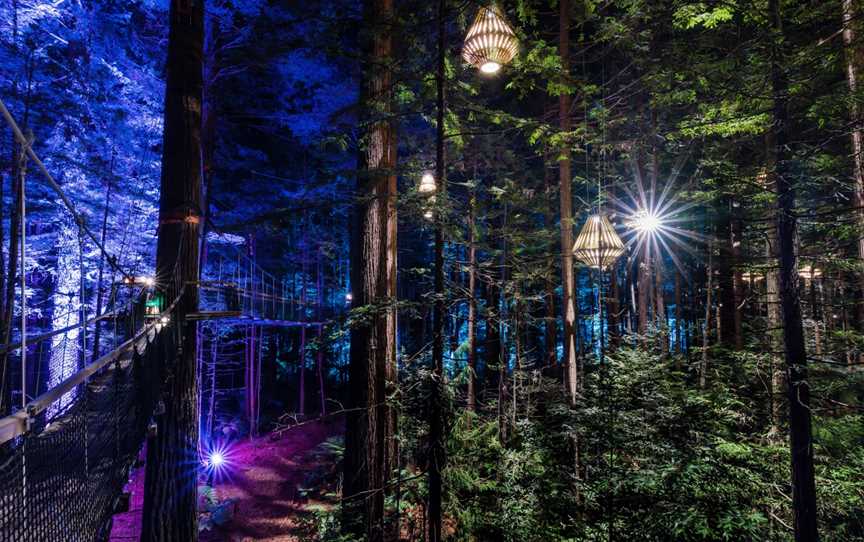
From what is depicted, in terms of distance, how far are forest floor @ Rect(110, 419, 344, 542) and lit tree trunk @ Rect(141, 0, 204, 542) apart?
4.48 ft

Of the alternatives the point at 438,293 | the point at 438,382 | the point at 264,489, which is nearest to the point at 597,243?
the point at 438,293

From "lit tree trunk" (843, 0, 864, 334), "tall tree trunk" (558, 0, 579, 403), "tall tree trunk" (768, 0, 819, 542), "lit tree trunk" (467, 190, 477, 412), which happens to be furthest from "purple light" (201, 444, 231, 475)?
"lit tree trunk" (843, 0, 864, 334)

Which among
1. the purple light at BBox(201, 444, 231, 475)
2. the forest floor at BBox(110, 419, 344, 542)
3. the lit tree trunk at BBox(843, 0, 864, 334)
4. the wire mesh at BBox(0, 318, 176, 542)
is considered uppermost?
the lit tree trunk at BBox(843, 0, 864, 334)

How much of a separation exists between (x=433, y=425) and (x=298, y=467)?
30.3 feet

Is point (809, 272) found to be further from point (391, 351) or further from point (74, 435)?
point (74, 435)

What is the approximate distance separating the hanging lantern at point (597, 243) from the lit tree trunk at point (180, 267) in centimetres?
469

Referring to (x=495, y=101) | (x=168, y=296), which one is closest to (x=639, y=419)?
(x=168, y=296)

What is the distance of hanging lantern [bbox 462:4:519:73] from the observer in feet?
10.2

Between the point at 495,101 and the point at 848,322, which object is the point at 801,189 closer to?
the point at 848,322

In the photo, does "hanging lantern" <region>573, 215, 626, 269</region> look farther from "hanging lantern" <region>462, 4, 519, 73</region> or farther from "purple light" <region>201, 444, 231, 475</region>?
"purple light" <region>201, 444, 231, 475</region>

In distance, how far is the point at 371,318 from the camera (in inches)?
129

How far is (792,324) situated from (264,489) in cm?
1024

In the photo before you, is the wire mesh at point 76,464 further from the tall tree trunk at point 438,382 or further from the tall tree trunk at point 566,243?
the tall tree trunk at point 566,243

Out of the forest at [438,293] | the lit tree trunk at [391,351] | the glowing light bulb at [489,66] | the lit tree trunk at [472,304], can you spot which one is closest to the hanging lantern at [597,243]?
the forest at [438,293]
